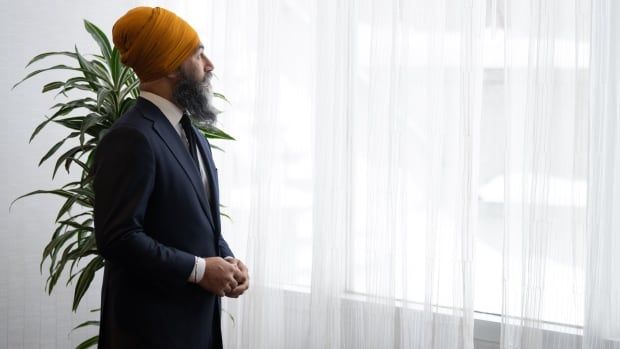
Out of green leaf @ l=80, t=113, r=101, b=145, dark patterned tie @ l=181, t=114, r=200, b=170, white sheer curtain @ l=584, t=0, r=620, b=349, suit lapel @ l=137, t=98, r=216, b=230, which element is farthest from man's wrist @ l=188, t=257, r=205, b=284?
white sheer curtain @ l=584, t=0, r=620, b=349

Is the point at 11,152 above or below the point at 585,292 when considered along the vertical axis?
above

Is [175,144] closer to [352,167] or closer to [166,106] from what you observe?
[166,106]

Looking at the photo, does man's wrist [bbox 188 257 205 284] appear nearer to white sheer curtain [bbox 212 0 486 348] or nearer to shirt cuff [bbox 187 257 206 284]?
shirt cuff [bbox 187 257 206 284]

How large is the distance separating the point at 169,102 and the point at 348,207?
0.99 meters

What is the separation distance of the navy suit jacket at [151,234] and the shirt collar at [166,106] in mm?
27

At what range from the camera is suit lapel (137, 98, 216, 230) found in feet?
5.51

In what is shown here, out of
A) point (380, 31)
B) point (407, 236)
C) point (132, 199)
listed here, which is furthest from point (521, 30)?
point (132, 199)

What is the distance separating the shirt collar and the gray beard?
0.02 m

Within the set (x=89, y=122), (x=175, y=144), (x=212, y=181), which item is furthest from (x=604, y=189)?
(x=89, y=122)

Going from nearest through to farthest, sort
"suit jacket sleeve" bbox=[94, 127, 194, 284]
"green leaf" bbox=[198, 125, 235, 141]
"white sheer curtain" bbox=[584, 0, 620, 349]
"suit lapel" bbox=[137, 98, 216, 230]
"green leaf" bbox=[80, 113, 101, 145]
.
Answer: "suit jacket sleeve" bbox=[94, 127, 194, 284] → "suit lapel" bbox=[137, 98, 216, 230] → "white sheer curtain" bbox=[584, 0, 620, 349] → "green leaf" bbox=[80, 113, 101, 145] → "green leaf" bbox=[198, 125, 235, 141]

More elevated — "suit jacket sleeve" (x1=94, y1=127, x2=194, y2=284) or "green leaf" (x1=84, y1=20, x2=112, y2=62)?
"green leaf" (x1=84, y1=20, x2=112, y2=62)

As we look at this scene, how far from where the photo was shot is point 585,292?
6.71ft

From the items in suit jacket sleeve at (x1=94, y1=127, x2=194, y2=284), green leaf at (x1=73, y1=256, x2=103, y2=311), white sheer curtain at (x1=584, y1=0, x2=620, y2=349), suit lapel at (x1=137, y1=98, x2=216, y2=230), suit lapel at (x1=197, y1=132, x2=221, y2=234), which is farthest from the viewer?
green leaf at (x1=73, y1=256, x2=103, y2=311)

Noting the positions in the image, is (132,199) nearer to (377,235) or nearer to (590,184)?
(377,235)
